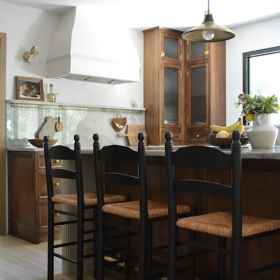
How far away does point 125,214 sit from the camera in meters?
2.21

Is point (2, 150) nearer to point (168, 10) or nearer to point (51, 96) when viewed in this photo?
point (51, 96)

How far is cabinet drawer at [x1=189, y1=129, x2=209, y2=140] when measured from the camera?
5586 millimetres

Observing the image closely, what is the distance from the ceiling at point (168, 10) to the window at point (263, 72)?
47cm

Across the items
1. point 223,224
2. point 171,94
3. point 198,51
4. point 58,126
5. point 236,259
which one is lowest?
point 236,259

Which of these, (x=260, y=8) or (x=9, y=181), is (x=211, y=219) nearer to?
(x=9, y=181)

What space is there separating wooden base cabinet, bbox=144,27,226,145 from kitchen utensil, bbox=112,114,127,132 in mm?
443

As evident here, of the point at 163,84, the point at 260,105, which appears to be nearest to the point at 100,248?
the point at 260,105

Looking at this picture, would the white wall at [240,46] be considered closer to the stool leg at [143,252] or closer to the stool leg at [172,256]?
the stool leg at [143,252]

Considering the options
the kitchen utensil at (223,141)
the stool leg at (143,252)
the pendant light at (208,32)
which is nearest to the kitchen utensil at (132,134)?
the pendant light at (208,32)

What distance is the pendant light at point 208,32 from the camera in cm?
297

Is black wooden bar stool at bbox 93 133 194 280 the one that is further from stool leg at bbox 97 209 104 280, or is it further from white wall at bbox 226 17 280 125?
white wall at bbox 226 17 280 125

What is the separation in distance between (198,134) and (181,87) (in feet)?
2.46

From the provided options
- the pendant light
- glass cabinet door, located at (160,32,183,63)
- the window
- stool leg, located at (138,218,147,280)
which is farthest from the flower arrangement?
glass cabinet door, located at (160,32,183,63)

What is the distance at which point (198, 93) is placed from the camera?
5.72 meters
